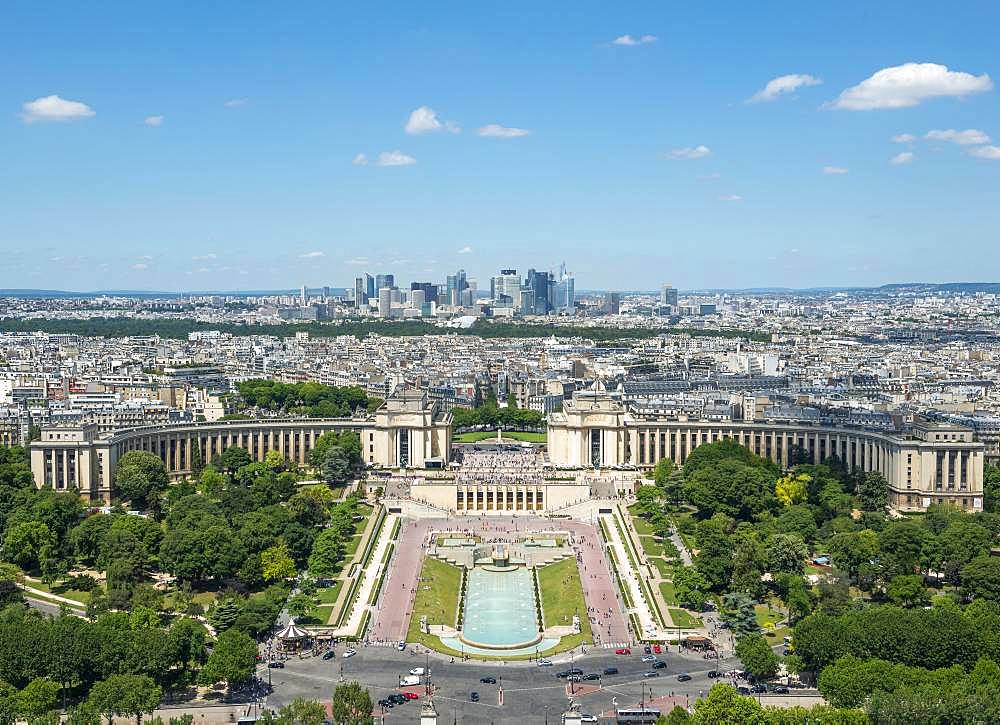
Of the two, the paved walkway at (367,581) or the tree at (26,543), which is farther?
the tree at (26,543)

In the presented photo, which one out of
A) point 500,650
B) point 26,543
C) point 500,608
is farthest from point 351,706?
point 26,543

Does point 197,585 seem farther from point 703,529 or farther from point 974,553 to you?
point 974,553

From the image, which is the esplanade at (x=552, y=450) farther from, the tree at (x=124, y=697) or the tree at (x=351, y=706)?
the tree at (x=351, y=706)

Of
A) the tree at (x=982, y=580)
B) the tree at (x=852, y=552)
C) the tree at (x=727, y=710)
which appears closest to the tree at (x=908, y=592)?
the tree at (x=982, y=580)

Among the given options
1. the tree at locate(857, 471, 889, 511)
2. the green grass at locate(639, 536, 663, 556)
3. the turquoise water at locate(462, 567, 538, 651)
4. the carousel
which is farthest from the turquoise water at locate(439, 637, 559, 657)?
the tree at locate(857, 471, 889, 511)

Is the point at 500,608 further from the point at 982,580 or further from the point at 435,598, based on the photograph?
the point at 982,580

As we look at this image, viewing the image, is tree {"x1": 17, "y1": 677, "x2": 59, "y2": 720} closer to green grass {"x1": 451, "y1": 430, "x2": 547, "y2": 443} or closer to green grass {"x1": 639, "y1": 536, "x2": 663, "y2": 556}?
green grass {"x1": 639, "y1": 536, "x2": 663, "y2": 556}

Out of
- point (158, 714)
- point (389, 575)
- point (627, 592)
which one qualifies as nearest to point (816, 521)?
point (627, 592)
